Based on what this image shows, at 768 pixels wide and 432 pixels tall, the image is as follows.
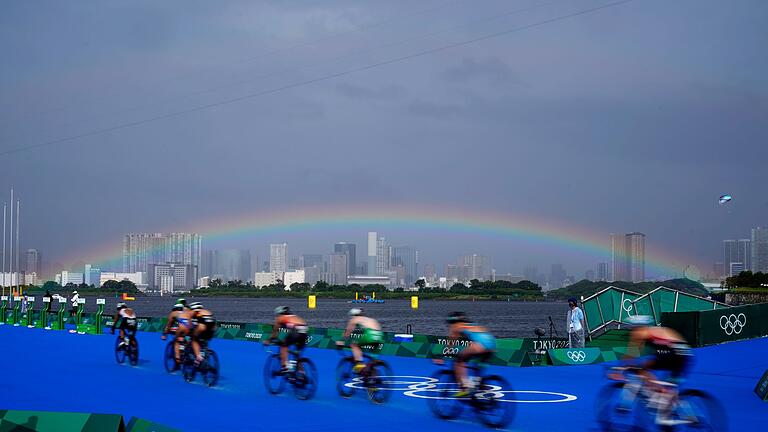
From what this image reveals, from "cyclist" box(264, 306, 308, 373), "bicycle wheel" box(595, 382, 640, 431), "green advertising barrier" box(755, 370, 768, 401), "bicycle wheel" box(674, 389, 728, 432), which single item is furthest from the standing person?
"bicycle wheel" box(674, 389, 728, 432)

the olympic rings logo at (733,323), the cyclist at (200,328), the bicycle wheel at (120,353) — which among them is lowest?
the bicycle wheel at (120,353)

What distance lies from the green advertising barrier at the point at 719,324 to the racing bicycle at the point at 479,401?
16.0 metres

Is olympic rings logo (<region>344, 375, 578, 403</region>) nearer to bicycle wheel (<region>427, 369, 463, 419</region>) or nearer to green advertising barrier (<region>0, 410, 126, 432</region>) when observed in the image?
bicycle wheel (<region>427, 369, 463, 419</region>)

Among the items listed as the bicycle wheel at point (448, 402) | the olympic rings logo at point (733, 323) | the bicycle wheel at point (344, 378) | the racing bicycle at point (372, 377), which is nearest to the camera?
the bicycle wheel at point (448, 402)

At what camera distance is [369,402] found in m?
17.7

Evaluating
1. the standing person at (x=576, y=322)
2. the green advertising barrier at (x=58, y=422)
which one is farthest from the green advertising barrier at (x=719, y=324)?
the green advertising barrier at (x=58, y=422)

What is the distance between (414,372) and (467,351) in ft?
27.8

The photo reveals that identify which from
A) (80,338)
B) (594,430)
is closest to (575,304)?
(594,430)

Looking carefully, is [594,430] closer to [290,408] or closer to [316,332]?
[290,408]

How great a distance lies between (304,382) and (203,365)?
3527mm

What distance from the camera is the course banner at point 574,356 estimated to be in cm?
2553

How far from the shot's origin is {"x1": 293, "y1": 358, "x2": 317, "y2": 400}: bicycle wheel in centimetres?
1836

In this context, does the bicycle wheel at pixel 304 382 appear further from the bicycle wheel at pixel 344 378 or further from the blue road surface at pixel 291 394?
the bicycle wheel at pixel 344 378

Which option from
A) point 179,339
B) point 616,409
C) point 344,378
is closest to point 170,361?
point 179,339
